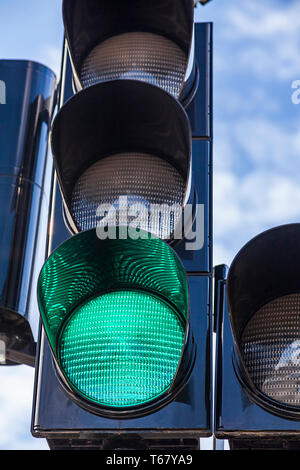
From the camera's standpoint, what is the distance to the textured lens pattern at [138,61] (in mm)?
3176

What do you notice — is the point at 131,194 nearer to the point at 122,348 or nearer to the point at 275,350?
the point at 122,348

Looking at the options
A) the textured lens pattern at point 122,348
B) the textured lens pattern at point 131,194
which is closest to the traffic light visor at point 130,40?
the textured lens pattern at point 131,194

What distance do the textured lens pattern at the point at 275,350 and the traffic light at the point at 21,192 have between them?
1.02 meters

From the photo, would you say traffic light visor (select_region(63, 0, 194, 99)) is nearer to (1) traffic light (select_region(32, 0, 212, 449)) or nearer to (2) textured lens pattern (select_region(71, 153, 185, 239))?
(1) traffic light (select_region(32, 0, 212, 449))

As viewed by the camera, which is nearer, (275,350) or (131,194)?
(275,350)

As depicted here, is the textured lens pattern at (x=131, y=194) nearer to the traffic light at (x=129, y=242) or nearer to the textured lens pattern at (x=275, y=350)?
the traffic light at (x=129, y=242)

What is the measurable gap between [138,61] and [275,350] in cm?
134

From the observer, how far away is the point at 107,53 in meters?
3.32

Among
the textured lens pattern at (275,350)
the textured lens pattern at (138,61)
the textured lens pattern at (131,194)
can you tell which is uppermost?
the textured lens pattern at (138,61)

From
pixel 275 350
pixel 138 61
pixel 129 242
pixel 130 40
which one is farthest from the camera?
pixel 130 40

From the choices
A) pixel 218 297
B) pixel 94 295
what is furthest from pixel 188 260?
pixel 94 295

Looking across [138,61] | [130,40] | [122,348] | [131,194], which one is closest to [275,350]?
[122,348]

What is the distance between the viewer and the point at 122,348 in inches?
97.8

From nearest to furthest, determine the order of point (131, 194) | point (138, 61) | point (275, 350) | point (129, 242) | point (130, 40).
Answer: point (275, 350)
point (129, 242)
point (131, 194)
point (138, 61)
point (130, 40)
